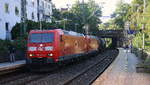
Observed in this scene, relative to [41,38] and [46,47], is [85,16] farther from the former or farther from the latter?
[46,47]

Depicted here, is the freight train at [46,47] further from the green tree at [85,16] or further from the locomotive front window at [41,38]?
the green tree at [85,16]

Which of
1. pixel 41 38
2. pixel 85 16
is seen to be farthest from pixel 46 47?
pixel 85 16

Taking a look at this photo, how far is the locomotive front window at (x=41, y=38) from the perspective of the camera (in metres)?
24.0

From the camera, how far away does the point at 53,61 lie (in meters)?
23.2

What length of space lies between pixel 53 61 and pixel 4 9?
26878 mm

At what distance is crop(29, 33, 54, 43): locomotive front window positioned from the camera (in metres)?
24.0

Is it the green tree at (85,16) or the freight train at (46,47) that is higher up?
the green tree at (85,16)

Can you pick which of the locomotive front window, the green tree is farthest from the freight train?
the green tree

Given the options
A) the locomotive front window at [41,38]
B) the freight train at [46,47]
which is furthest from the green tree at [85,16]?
the locomotive front window at [41,38]

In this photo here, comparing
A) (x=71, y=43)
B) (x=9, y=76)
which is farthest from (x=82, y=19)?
(x=9, y=76)

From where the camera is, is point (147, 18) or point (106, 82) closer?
point (106, 82)

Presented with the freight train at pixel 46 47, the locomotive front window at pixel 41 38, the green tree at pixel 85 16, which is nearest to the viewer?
the freight train at pixel 46 47

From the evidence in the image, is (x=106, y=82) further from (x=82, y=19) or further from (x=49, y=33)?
(x=82, y=19)

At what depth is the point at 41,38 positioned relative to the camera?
2423cm
